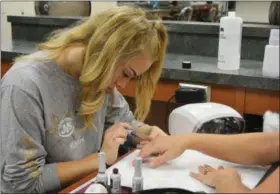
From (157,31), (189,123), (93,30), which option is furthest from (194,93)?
(93,30)

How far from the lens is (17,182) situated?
1.02m

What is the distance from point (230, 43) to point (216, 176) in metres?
0.35

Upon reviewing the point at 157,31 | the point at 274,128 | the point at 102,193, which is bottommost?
the point at 102,193

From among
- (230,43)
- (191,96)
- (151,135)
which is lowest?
(151,135)

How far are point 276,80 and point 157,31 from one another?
0.43m

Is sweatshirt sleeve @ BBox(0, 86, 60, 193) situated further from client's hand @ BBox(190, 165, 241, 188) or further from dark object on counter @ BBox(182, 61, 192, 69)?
dark object on counter @ BBox(182, 61, 192, 69)

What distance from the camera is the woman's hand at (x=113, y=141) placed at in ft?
3.46

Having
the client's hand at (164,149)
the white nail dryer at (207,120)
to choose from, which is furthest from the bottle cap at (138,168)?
the white nail dryer at (207,120)

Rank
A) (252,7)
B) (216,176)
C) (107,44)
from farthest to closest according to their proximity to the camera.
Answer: (252,7), (107,44), (216,176)

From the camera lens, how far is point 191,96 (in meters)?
1.15

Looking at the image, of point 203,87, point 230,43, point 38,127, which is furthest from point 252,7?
point 38,127

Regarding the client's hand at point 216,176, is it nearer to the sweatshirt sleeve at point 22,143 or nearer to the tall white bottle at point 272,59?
the tall white bottle at point 272,59

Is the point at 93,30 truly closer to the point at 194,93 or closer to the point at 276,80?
the point at 194,93

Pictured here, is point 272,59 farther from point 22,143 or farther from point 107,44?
point 22,143
